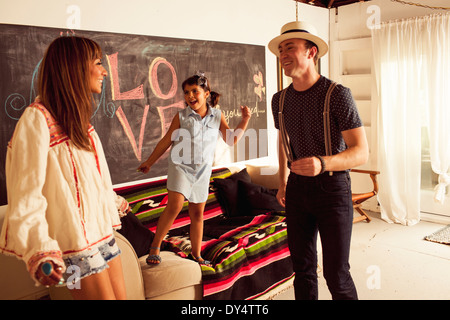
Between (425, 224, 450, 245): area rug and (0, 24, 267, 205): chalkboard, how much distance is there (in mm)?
2531

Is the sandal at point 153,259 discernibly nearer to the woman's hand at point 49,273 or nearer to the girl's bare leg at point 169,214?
the girl's bare leg at point 169,214

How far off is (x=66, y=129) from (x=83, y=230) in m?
0.35

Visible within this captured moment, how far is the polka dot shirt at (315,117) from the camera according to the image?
1.88 m

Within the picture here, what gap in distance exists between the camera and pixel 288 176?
2.21 meters

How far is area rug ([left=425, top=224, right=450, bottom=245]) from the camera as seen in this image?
13.4ft

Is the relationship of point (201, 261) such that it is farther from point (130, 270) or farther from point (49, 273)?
point (49, 273)

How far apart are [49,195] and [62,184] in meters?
0.06

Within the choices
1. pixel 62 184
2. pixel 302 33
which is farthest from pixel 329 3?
pixel 62 184

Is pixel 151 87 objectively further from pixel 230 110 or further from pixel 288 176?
pixel 288 176

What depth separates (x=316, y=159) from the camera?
1.74 m

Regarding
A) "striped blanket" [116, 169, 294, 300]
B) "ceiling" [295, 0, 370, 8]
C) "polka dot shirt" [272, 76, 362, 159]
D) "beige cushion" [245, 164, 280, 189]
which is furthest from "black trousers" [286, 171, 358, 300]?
"ceiling" [295, 0, 370, 8]

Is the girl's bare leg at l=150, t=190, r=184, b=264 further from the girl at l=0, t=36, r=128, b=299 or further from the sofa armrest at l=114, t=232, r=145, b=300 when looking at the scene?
the girl at l=0, t=36, r=128, b=299

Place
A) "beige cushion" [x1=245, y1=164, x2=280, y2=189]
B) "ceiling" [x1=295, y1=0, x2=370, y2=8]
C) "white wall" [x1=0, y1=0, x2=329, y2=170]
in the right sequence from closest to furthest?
"white wall" [x1=0, y1=0, x2=329, y2=170] < "beige cushion" [x1=245, y1=164, x2=280, y2=189] < "ceiling" [x1=295, y1=0, x2=370, y2=8]

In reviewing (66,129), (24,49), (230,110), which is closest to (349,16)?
(230,110)
